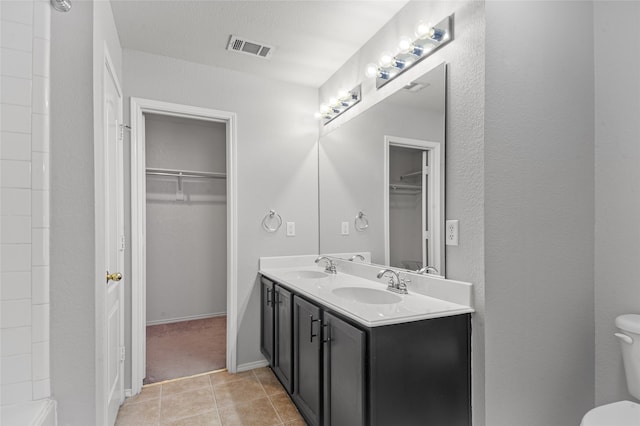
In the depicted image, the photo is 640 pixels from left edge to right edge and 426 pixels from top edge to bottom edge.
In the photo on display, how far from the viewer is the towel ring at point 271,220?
9.43 feet

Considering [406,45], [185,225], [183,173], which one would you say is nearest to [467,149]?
[406,45]

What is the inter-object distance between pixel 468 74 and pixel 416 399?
148 cm

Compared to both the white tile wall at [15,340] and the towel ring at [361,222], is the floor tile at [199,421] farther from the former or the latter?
the towel ring at [361,222]

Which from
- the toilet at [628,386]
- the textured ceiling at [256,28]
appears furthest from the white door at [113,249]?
the toilet at [628,386]

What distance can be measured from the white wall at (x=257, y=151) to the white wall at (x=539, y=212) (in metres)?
1.81

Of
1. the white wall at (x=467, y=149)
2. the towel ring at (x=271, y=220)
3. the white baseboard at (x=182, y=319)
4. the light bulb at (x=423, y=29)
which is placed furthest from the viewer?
the white baseboard at (x=182, y=319)

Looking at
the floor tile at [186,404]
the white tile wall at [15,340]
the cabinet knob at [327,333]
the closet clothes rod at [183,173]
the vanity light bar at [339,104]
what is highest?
the vanity light bar at [339,104]

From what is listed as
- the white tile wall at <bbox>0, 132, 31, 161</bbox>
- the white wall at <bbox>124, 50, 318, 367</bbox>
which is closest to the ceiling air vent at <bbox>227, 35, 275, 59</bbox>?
the white wall at <bbox>124, 50, 318, 367</bbox>

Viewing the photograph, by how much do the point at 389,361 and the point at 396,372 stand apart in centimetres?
6

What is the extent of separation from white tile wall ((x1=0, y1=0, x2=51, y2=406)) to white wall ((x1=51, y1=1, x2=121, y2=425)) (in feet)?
0.10

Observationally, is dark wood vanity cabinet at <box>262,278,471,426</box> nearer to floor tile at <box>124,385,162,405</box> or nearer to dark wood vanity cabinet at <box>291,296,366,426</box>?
dark wood vanity cabinet at <box>291,296,366,426</box>

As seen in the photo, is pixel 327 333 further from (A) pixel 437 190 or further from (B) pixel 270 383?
(B) pixel 270 383

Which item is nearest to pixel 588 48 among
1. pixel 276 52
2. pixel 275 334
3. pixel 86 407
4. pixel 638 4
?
pixel 638 4

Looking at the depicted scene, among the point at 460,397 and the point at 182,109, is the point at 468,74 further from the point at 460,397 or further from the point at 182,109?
the point at 182,109
